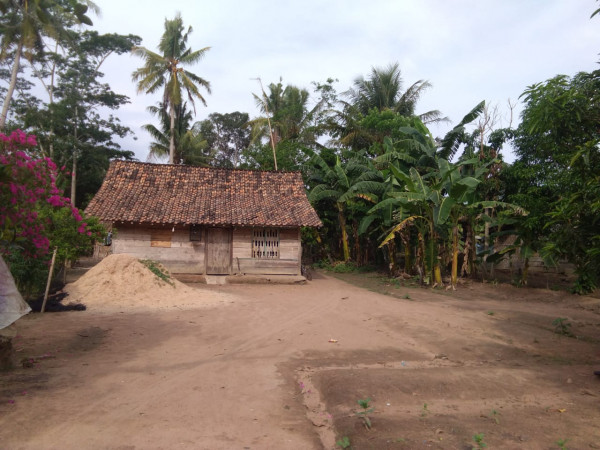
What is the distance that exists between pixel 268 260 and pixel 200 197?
12.2ft

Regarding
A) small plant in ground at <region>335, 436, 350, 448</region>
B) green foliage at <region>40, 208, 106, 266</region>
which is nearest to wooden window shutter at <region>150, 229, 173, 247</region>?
green foliage at <region>40, 208, 106, 266</region>

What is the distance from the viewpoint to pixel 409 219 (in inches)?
567

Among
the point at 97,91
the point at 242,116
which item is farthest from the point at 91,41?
the point at 242,116

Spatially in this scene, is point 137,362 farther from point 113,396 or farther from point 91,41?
point 91,41

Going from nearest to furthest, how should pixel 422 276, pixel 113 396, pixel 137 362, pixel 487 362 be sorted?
pixel 113 396 < pixel 137 362 < pixel 487 362 < pixel 422 276

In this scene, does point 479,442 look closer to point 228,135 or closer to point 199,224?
point 199,224

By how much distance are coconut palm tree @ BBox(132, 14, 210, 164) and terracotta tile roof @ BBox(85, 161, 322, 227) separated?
31.1ft

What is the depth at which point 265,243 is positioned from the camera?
52.2ft

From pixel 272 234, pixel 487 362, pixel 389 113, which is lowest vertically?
pixel 487 362

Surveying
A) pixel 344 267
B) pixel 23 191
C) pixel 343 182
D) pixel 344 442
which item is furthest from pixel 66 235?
pixel 344 267

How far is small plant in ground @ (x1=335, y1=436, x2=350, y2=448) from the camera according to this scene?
388cm

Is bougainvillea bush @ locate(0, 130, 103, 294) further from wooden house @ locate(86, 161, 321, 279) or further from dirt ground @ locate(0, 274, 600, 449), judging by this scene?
wooden house @ locate(86, 161, 321, 279)

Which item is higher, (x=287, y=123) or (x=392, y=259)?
(x=287, y=123)

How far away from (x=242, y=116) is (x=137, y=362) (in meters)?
37.7
